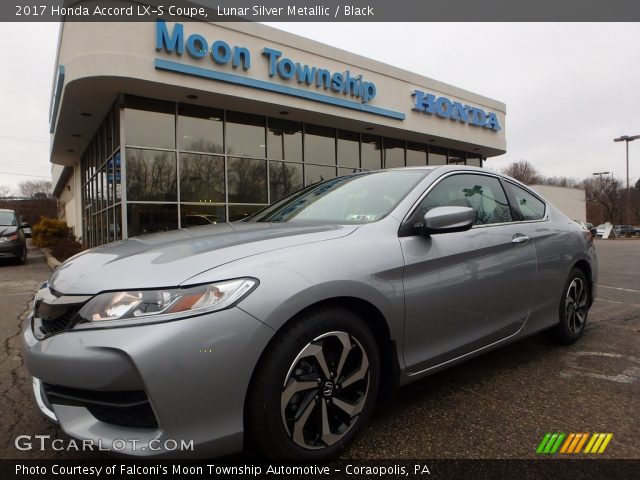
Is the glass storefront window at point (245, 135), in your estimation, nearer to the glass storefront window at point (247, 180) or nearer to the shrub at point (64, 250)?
the glass storefront window at point (247, 180)

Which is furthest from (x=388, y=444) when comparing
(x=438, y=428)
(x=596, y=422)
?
(x=596, y=422)

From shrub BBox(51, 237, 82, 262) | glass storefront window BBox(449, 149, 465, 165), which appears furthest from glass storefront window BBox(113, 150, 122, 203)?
glass storefront window BBox(449, 149, 465, 165)

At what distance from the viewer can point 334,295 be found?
187 centimetres

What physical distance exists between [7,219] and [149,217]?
4519 mm

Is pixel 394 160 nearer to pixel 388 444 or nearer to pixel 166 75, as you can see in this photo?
pixel 166 75

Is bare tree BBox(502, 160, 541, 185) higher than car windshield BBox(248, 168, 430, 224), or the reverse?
bare tree BBox(502, 160, 541, 185)

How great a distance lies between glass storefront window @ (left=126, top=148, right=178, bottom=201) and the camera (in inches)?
381

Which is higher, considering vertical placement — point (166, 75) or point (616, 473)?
point (166, 75)

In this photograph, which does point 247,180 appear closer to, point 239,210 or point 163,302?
point 239,210

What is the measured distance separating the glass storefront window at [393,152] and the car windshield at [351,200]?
11720 millimetres

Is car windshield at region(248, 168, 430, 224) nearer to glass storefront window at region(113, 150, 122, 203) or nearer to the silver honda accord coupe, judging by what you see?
the silver honda accord coupe

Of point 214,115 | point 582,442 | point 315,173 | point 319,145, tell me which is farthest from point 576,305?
point 319,145

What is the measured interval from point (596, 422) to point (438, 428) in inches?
35.0

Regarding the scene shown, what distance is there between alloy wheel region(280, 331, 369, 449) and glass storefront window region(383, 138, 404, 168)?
13013 millimetres
